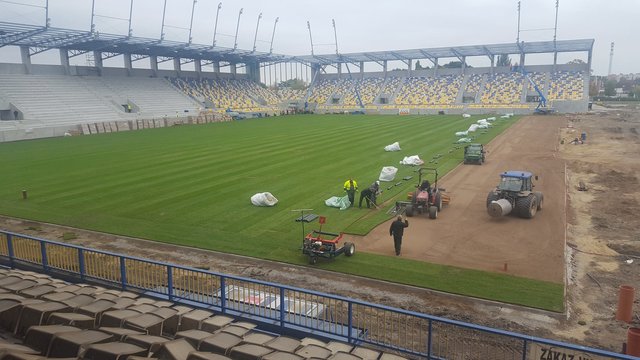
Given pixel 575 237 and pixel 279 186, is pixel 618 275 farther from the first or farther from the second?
pixel 279 186

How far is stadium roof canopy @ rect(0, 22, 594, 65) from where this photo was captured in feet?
177

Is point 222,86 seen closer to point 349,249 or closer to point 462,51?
point 462,51

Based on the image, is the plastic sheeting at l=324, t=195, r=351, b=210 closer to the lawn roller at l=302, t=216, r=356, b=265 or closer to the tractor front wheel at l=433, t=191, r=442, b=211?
the tractor front wheel at l=433, t=191, r=442, b=211

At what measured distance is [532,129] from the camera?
169 feet

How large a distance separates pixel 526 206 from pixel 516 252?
392 centimetres

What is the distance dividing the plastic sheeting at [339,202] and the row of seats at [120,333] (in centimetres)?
1159

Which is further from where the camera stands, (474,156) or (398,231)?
(474,156)

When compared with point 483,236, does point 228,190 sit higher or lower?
higher

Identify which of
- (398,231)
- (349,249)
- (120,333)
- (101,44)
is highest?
(101,44)

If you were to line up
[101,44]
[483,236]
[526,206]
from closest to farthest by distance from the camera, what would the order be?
[483,236] → [526,206] → [101,44]

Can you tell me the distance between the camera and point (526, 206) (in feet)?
59.0

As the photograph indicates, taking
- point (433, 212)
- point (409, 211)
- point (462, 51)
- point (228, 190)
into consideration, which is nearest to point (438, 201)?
point (433, 212)

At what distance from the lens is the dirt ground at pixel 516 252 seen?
1074 cm

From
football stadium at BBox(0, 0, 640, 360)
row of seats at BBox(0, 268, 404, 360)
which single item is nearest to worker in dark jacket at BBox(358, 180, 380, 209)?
football stadium at BBox(0, 0, 640, 360)
